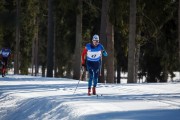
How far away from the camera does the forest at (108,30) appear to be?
78.0 ft

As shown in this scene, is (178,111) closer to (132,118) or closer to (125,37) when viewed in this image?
(132,118)

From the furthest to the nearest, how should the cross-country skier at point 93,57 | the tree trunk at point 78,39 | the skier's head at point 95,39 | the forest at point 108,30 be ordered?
the tree trunk at point 78,39, the forest at point 108,30, the cross-country skier at point 93,57, the skier's head at point 95,39

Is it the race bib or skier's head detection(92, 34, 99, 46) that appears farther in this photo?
the race bib

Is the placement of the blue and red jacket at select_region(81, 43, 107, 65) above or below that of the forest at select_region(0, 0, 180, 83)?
below

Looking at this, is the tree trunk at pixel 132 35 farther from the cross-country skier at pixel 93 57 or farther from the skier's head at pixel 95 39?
the skier's head at pixel 95 39

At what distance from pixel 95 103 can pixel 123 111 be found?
1.57m

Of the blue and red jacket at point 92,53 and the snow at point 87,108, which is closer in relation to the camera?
the snow at point 87,108

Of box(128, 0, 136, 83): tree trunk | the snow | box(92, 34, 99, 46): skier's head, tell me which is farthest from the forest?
the snow

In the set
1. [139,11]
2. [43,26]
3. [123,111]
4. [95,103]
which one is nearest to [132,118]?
[123,111]

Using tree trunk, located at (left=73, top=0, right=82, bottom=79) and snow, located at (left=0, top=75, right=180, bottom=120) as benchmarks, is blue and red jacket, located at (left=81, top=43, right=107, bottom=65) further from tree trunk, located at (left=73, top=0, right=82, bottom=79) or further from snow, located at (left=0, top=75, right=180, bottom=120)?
tree trunk, located at (left=73, top=0, right=82, bottom=79)

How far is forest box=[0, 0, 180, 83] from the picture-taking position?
23.8 m

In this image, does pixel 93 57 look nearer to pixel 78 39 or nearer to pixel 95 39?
pixel 95 39

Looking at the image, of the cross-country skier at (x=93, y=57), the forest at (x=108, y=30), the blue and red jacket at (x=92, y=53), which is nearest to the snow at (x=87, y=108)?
the cross-country skier at (x=93, y=57)

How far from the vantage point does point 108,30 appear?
23.9 metres
